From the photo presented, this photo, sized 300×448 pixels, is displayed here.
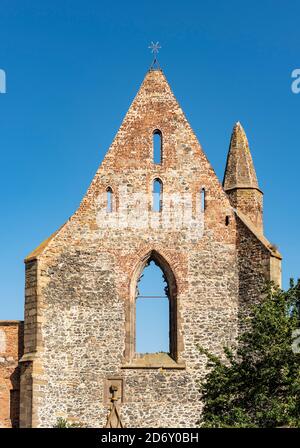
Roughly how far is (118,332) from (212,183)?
5.73 meters

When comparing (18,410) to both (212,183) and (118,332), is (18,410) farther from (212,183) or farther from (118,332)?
(212,183)

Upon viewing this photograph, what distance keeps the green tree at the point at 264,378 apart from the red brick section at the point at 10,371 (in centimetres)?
649

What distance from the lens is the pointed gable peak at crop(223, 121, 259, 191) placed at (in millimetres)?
36969

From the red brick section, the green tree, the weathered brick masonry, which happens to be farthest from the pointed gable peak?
the red brick section

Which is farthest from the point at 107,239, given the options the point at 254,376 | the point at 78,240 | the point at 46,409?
the point at 254,376

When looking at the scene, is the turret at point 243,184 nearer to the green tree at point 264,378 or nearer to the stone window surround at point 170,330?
the stone window surround at point 170,330

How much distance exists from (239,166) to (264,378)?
10.3 m

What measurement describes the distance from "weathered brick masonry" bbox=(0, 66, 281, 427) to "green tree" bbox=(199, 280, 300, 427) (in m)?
3.12

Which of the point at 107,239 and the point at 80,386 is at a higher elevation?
the point at 107,239

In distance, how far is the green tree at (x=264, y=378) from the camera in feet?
92.7

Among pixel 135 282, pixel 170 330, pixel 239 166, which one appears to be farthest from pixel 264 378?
pixel 239 166

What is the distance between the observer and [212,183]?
Answer: 35750 millimetres

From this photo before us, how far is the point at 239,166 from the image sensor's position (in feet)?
123

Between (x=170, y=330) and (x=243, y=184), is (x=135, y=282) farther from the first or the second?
(x=243, y=184)
